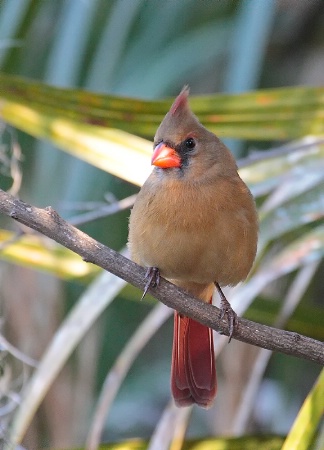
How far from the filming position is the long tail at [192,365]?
1804 mm

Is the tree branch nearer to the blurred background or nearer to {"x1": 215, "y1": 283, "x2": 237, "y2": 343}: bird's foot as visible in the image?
{"x1": 215, "y1": 283, "x2": 237, "y2": 343}: bird's foot

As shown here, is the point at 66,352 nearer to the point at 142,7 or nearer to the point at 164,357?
the point at 142,7

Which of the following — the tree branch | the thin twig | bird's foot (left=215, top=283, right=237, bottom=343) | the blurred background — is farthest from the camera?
the blurred background

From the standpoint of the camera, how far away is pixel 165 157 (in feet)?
5.54

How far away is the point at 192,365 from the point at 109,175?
0.87m

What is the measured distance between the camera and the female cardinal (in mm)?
1646

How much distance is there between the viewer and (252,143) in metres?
2.76

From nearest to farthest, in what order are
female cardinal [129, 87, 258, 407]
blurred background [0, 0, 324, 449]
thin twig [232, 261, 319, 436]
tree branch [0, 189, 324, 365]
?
1. tree branch [0, 189, 324, 365]
2. female cardinal [129, 87, 258, 407]
3. thin twig [232, 261, 319, 436]
4. blurred background [0, 0, 324, 449]

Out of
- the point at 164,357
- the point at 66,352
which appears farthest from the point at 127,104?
the point at 164,357

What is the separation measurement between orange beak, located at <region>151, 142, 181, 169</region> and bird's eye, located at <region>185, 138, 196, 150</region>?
0.04 m

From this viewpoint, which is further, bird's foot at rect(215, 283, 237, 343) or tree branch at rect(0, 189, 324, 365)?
bird's foot at rect(215, 283, 237, 343)

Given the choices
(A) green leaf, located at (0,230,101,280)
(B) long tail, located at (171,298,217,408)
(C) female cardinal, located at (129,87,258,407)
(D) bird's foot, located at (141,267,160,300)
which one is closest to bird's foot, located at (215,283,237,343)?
(C) female cardinal, located at (129,87,258,407)

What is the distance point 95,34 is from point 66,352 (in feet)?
3.91

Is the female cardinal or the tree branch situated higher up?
the female cardinal
